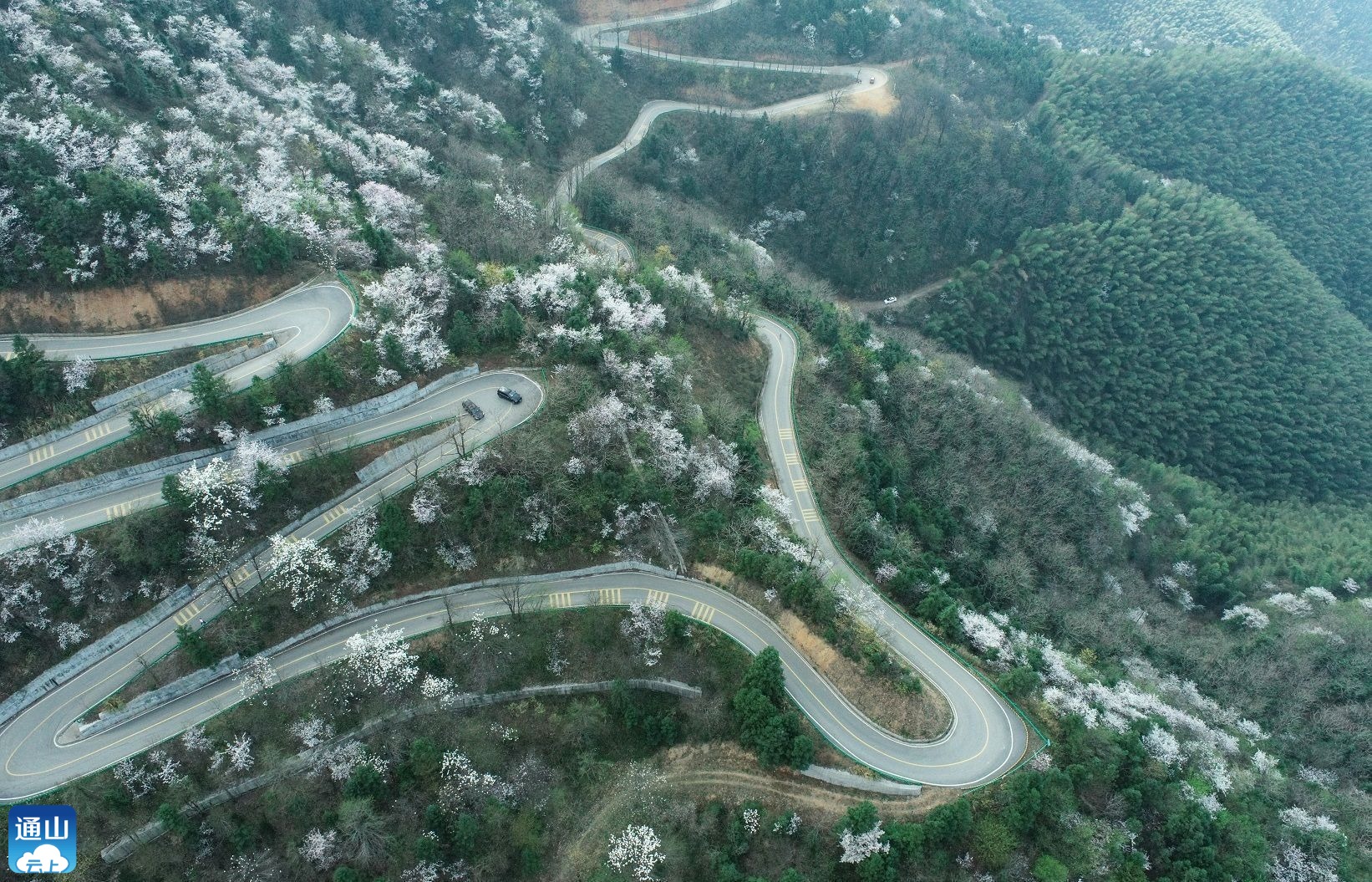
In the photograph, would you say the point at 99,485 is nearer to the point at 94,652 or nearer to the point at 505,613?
the point at 94,652

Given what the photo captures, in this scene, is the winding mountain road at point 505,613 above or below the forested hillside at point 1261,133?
below

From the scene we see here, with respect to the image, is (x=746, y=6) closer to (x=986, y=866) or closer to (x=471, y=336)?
→ (x=471, y=336)

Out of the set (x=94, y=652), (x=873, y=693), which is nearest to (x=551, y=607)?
(x=873, y=693)

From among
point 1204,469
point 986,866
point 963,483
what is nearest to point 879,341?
point 963,483

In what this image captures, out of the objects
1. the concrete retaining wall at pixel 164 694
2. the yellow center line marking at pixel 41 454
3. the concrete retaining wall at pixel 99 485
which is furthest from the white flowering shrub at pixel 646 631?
the yellow center line marking at pixel 41 454

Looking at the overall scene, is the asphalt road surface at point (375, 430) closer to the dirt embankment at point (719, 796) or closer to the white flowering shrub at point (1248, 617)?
the dirt embankment at point (719, 796)
